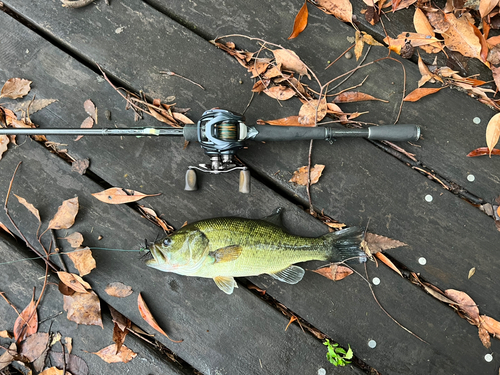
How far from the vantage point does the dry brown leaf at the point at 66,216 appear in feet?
8.56

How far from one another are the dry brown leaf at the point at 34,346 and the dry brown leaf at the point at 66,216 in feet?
2.89

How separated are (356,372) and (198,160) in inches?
83.0

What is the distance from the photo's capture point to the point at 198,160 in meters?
2.65

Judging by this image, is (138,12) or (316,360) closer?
(316,360)

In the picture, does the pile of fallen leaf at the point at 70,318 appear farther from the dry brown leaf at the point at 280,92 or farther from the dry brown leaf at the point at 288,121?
the dry brown leaf at the point at 280,92

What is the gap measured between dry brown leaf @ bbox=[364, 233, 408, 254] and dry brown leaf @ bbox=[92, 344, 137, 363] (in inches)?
81.8

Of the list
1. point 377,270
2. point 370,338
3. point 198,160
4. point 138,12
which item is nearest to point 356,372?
point 370,338

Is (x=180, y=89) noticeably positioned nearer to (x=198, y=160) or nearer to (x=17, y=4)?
(x=198, y=160)

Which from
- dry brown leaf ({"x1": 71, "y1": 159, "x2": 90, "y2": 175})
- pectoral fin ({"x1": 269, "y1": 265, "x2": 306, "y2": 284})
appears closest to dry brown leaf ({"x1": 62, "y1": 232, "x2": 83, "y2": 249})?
dry brown leaf ({"x1": 71, "y1": 159, "x2": 90, "y2": 175})

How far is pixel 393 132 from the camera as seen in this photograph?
8.02 feet

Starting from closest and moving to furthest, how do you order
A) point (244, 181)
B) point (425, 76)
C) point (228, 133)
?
point (228, 133), point (244, 181), point (425, 76)

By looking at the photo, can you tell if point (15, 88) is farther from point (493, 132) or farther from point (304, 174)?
point (493, 132)

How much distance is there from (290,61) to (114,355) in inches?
109

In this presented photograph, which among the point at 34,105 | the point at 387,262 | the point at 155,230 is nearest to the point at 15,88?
the point at 34,105
